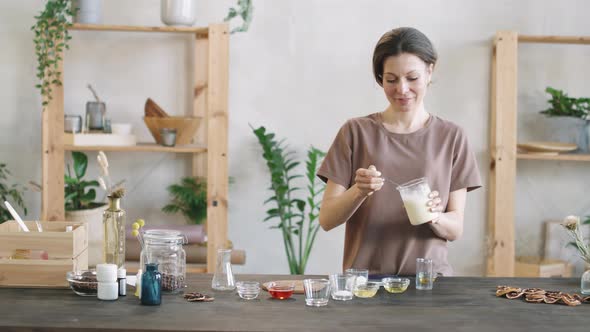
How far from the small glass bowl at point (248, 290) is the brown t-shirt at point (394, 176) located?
0.48 metres

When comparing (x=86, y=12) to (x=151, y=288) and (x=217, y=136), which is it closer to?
(x=217, y=136)

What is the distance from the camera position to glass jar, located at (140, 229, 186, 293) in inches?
91.8

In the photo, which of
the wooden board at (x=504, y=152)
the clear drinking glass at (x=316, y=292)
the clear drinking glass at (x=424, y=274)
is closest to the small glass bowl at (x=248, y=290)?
the clear drinking glass at (x=316, y=292)

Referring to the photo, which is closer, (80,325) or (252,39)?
(80,325)

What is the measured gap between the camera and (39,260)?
244 cm

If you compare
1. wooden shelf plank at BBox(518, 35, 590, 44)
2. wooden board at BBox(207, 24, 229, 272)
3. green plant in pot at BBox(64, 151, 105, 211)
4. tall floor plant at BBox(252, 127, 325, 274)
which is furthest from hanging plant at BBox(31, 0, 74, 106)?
wooden shelf plank at BBox(518, 35, 590, 44)

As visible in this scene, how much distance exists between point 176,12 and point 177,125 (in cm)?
56

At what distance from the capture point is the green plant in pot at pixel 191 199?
4223 mm

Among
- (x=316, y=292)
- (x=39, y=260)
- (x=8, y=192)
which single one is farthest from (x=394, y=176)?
(x=8, y=192)

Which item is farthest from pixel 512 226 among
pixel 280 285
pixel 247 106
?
pixel 280 285

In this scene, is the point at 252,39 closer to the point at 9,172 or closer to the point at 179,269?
the point at 9,172

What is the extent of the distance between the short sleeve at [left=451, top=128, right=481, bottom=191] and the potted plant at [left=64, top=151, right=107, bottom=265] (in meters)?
1.97

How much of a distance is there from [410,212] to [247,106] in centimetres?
211

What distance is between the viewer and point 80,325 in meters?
1.99
